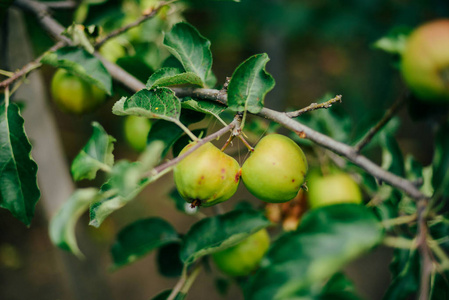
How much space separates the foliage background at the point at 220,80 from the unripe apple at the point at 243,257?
477 millimetres

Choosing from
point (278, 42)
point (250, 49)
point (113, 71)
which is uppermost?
point (113, 71)

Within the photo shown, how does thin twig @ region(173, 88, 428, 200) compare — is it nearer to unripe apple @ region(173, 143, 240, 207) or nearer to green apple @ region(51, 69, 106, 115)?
unripe apple @ region(173, 143, 240, 207)

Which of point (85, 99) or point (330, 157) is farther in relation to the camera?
point (330, 157)

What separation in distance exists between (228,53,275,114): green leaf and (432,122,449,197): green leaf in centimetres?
30

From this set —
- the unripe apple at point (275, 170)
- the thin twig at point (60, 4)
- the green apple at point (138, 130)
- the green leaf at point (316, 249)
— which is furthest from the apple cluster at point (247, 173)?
the thin twig at point (60, 4)

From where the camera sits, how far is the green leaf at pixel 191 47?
70 cm

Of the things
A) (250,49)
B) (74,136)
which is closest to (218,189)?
(74,136)

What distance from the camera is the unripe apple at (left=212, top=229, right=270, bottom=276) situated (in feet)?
2.77

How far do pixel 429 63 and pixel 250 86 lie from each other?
337 mm

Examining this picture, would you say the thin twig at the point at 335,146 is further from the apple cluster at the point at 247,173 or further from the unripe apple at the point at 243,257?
the unripe apple at the point at 243,257

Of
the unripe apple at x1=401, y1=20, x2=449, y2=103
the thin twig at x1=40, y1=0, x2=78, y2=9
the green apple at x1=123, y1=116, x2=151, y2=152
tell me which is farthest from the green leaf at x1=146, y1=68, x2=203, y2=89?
the thin twig at x1=40, y1=0, x2=78, y2=9

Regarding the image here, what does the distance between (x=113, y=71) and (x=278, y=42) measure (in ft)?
6.54

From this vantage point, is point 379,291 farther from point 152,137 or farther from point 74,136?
point 74,136

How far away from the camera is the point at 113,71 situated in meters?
0.79
